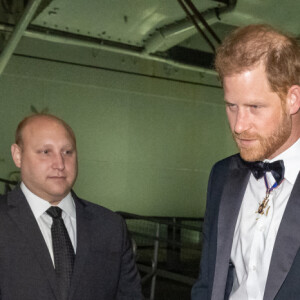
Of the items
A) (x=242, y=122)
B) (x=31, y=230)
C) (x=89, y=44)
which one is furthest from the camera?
(x=89, y=44)

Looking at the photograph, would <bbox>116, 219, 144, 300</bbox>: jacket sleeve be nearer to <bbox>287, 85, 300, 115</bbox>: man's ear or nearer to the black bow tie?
the black bow tie

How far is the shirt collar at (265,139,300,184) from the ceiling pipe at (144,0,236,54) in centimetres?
551

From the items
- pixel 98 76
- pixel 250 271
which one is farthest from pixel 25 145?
pixel 98 76

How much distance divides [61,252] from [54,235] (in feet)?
0.23

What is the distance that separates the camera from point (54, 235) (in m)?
2.07

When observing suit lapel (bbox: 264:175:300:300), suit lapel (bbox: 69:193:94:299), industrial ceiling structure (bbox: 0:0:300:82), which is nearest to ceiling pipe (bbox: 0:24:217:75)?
industrial ceiling structure (bbox: 0:0:300:82)

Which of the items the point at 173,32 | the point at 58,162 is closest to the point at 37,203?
the point at 58,162

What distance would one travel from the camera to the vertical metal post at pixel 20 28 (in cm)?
618

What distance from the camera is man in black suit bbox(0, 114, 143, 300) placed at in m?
1.97

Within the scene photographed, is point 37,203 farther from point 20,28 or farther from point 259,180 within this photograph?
point 20,28

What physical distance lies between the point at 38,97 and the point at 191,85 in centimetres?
294

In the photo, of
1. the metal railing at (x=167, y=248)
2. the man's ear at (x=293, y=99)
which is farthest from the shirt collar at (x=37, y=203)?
the metal railing at (x=167, y=248)

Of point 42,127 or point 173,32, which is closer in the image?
point 42,127

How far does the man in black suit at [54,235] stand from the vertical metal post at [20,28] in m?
4.37
